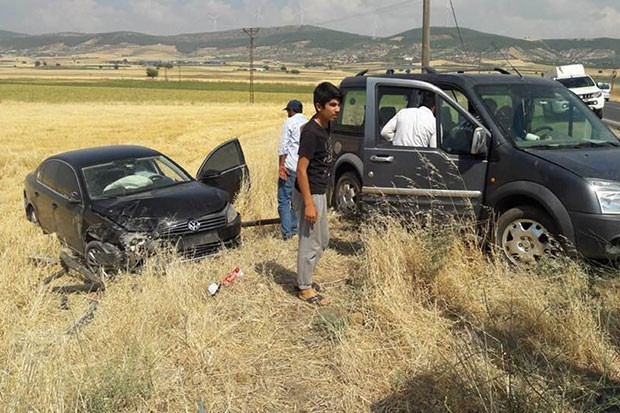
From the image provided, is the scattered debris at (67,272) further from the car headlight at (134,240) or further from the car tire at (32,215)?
the car tire at (32,215)

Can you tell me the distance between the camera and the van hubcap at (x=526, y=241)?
512 centimetres

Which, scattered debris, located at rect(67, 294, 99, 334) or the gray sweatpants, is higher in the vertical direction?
the gray sweatpants

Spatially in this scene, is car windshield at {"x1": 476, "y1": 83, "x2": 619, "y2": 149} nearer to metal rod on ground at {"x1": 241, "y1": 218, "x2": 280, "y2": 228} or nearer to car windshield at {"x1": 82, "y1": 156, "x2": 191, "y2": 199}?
metal rod on ground at {"x1": 241, "y1": 218, "x2": 280, "y2": 228}

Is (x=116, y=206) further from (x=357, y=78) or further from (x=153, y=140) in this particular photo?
(x=153, y=140)

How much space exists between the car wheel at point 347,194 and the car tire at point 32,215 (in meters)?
4.65

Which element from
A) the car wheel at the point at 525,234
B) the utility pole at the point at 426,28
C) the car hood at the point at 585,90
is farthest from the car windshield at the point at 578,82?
the car wheel at the point at 525,234

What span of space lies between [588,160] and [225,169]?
465 cm

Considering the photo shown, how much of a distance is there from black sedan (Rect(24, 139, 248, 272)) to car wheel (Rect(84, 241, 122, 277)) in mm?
10

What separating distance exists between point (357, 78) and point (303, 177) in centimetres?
385

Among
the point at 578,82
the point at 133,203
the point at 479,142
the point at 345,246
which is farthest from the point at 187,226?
the point at 578,82

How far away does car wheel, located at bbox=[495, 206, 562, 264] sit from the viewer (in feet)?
16.7

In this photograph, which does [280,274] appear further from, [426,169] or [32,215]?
[32,215]

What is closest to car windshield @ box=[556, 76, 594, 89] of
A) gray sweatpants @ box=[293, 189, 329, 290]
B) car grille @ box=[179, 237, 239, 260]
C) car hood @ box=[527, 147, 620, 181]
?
car hood @ box=[527, 147, 620, 181]

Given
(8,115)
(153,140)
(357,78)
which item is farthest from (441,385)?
(8,115)
